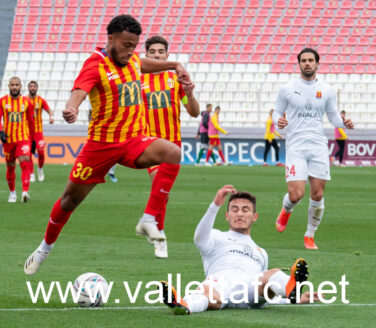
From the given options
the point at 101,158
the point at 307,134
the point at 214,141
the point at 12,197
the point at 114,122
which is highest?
the point at 214,141

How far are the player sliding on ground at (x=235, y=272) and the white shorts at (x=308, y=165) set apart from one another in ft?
12.4

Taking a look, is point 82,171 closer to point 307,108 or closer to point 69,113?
point 69,113

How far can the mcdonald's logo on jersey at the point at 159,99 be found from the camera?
9.42 metres

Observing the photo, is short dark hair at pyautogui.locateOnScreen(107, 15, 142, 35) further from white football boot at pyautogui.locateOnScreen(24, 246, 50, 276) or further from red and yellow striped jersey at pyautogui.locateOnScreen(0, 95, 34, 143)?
red and yellow striped jersey at pyautogui.locateOnScreen(0, 95, 34, 143)

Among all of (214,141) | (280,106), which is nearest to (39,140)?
(214,141)

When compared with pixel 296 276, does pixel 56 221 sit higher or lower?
higher

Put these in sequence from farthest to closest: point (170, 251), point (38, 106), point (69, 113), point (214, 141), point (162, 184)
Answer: point (214, 141) < point (38, 106) < point (170, 251) < point (162, 184) < point (69, 113)

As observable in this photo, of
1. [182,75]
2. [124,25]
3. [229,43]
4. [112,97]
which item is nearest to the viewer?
[124,25]

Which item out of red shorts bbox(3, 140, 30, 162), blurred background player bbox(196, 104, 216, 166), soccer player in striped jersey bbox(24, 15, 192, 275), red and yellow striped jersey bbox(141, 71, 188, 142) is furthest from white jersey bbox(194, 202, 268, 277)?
blurred background player bbox(196, 104, 216, 166)

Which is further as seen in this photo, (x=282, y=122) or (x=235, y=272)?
(x=282, y=122)

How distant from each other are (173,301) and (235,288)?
64 centimetres

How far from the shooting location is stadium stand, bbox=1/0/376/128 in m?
36.2

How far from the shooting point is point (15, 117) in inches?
637

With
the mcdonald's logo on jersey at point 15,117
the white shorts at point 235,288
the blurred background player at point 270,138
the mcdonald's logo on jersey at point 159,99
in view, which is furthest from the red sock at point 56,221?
the blurred background player at point 270,138
